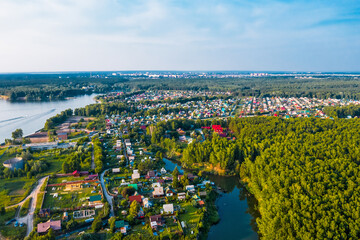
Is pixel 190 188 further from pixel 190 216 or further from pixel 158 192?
pixel 190 216

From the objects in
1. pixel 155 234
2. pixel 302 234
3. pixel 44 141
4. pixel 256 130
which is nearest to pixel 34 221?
pixel 155 234

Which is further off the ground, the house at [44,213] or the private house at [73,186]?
the house at [44,213]

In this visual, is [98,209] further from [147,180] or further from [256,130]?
[256,130]

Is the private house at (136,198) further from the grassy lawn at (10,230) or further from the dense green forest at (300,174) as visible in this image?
the dense green forest at (300,174)

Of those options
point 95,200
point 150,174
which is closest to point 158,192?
point 150,174

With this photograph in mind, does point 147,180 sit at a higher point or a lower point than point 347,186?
lower

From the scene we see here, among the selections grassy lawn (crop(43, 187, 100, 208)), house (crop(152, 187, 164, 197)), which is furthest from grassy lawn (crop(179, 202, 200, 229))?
grassy lawn (crop(43, 187, 100, 208))

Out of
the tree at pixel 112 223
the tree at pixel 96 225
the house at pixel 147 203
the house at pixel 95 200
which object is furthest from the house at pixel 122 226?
the house at pixel 95 200
